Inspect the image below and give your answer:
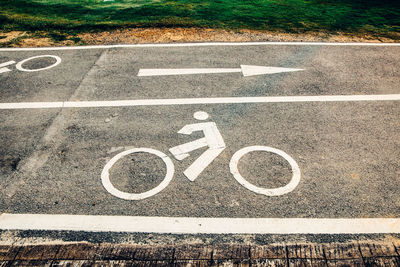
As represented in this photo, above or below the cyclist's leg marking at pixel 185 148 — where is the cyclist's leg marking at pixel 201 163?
below

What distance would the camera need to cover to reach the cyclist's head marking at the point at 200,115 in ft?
16.5

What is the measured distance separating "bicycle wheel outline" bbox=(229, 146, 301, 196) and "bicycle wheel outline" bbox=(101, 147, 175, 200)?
0.88 meters

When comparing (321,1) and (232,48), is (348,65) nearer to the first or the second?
(232,48)

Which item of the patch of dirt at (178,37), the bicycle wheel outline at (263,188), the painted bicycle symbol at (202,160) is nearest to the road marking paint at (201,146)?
the painted bicycle symbol at (202,160)

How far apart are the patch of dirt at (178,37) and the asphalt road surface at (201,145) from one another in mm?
1145

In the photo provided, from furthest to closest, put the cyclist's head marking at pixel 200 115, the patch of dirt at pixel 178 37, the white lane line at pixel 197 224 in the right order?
the patch of dirt at pixel 178 37, the cyclist's head marking at pixel 200 115, the white lane line at pixel 197 224

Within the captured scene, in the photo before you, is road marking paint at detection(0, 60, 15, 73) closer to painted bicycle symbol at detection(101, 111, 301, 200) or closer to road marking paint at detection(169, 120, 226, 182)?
painted bicycle symbol at detection(101, 111, 301, 200)

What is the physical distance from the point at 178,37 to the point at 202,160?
5.36m

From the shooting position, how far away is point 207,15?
32.9 ft

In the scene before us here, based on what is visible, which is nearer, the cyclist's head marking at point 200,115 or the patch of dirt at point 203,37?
the cyclist's head marking at point 200,115

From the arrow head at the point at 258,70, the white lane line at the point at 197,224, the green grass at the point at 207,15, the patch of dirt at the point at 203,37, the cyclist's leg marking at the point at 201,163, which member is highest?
the green grass at the point at 207,15

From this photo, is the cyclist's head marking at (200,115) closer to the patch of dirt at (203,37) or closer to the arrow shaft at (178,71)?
the arrow shaft at (178,71)

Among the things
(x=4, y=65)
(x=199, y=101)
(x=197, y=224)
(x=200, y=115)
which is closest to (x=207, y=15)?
(x=199, y=101)

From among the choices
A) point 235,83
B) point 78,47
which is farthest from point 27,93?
point 235,83
